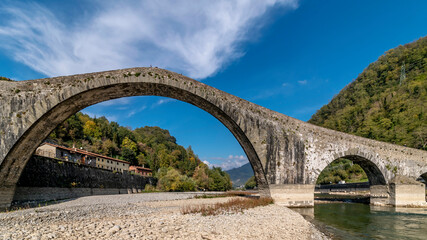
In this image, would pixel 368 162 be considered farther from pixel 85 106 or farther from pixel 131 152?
pixel 131 152

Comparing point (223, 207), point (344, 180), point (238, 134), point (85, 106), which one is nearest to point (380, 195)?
point (238, 134)

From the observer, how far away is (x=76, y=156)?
41156mm

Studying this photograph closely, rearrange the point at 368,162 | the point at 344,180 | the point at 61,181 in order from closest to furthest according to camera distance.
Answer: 1. the point at 368,162
2. the point at 61,181
3. the point at 344,180

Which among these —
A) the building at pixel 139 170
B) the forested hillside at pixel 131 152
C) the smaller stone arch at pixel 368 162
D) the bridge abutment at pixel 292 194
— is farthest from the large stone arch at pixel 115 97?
the building at pixel 139 170

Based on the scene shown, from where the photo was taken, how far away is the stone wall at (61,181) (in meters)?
18.4

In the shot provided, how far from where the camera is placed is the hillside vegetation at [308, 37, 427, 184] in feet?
190

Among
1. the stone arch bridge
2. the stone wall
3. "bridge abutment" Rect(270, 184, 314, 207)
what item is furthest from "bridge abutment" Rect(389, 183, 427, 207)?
the stone wall

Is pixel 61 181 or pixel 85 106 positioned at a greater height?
pixel 85 106

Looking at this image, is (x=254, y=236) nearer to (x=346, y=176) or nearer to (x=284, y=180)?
(x=284, y=180)

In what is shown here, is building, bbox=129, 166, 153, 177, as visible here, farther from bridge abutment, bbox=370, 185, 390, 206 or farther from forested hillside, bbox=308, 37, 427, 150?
forested hillside, bbox=308, 37, 427, 150

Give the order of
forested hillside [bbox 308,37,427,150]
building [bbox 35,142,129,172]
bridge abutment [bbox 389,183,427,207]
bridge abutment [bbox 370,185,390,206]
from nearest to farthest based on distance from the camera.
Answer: bridge abutment [bbox 389,183,427,207] < bridge abutment [bbox 370,185,390,206] < building [bbox 35,142,129,172] < forested hillside [bbox 308,37,427,150]

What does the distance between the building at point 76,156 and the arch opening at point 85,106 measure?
1653cm

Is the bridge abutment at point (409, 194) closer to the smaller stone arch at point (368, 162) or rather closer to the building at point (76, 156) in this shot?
the smaller stone arch at point (368, 162)

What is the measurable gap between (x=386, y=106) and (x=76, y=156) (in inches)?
3240
